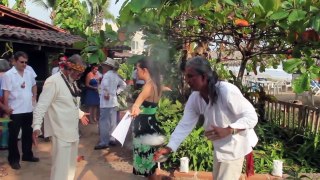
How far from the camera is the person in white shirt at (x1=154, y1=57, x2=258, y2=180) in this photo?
8.36 ft

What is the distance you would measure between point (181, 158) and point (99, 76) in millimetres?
4667

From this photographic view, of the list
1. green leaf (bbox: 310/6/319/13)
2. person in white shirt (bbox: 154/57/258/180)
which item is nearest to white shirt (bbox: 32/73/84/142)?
person in white shirt (bbox: 154/57/258/180)

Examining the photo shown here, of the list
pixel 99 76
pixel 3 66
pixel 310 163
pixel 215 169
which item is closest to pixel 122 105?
pixel 99 76

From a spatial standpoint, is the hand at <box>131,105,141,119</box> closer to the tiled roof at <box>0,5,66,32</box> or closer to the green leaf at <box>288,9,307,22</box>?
the green leaf at <box>288,9,307,22</box>

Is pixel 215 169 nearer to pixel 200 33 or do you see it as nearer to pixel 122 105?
pixel 200 33

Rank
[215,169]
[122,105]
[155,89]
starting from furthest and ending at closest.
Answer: [122,105]
[155,89]
[215,169]

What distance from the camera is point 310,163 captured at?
535 cm

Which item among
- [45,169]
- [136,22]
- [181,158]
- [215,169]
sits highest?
[136,22]

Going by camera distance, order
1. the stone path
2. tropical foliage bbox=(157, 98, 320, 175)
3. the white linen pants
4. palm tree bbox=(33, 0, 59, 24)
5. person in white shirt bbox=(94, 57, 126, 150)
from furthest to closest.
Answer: palm tree bbox=(33, 0, 59, 24) → person in white shirt bbox=(94, 57, 126, 150) → the stone path → tropical foliage bbox=(157, 98, 320, 175) → the white linen pants

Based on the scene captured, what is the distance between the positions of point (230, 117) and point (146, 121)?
1918 mm

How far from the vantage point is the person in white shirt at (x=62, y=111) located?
12.2ft

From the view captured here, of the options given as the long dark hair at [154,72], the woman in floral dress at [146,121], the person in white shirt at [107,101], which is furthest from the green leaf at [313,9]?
the person in white shirt at [107,101]

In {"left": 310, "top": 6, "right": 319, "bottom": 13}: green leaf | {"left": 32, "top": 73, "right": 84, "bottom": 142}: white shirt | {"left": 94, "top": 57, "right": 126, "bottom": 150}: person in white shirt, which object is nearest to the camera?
{"left": 310, "top": 6, "right": 319, "bottom": 13}: green leaf

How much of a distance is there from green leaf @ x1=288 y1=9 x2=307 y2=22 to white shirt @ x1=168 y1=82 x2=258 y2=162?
0.72 meters
